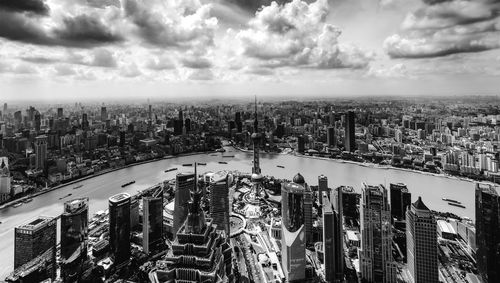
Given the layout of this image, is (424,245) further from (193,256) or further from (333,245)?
(193,256)

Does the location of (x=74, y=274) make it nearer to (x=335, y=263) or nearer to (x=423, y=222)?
(x=335, y=263)

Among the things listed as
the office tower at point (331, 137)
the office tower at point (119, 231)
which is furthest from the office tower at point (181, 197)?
the office tower at point (331, 137)

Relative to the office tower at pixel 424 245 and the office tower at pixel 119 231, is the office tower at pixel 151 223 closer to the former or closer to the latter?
the office tower at pixel 119 231

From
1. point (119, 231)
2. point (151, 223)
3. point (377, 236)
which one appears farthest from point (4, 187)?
point (377, 236)

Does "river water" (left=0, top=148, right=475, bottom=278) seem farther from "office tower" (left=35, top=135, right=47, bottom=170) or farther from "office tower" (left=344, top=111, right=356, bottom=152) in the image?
"office tower" (left=35, top=135, right=47, bottom=170)

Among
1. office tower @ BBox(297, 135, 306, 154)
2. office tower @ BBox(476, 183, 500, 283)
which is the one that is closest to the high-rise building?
office tower @ BBox(476, 183, 500, 283)

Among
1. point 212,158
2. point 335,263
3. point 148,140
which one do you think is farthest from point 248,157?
point 335,263
